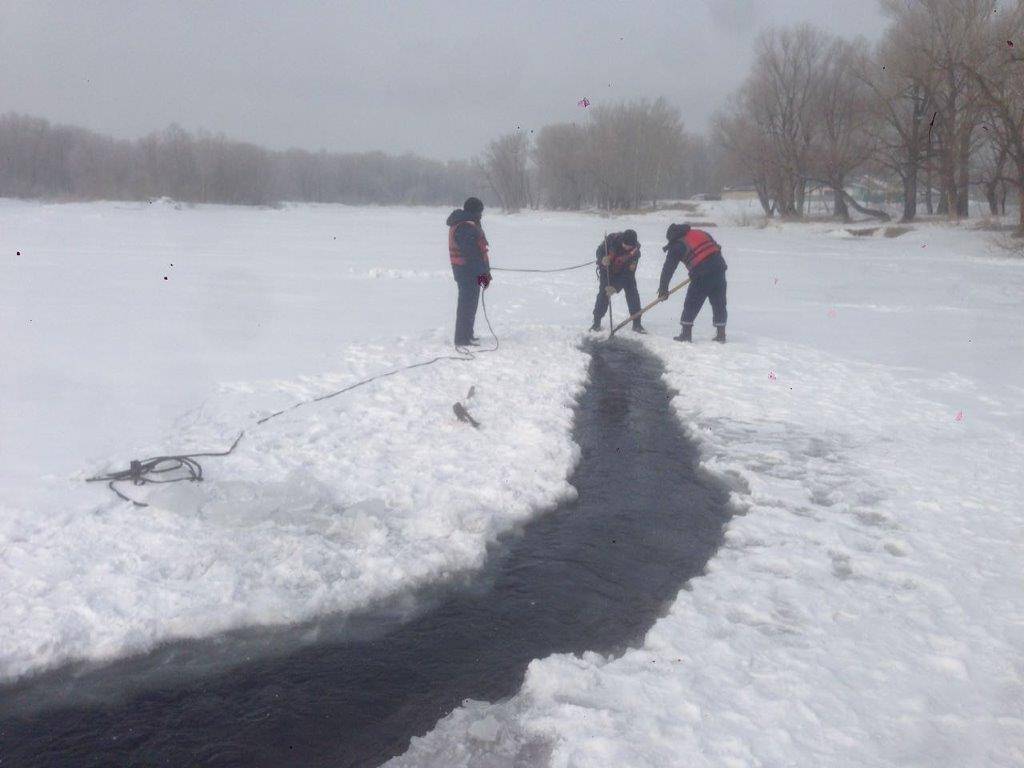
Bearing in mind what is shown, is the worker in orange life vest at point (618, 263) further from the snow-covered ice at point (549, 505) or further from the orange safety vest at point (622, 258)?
the snow-covered ice at point (549, 505)

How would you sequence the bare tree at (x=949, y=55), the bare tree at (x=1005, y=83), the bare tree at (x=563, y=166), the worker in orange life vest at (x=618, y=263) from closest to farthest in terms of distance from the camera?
1. the worker in orange life vest at (x=618, y=263)
2. the bare tree at (x=1005, y=83)
3. the bare tree at (x=949, y=55)
4. the bare tree at (x=563, y=166)

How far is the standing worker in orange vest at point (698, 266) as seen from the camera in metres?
10.0

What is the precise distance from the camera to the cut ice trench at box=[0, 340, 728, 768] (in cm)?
330

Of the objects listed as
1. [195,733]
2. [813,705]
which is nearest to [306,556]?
[195,733]

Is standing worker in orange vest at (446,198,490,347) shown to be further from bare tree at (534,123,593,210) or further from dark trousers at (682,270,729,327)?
bare tree at (534,123,593,210)

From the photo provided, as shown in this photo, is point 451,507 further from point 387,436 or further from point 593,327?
point 593,327

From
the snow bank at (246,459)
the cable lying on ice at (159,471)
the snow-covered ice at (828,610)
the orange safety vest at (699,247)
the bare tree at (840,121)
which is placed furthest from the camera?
the bare tree at (840,121)

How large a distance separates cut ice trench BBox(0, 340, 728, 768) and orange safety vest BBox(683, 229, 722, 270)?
523cm

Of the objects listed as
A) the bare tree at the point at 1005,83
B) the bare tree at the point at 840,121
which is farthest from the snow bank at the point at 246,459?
the bare tree at the point at 840,121

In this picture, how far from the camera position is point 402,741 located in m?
3.32

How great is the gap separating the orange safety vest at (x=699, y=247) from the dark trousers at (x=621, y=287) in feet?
3.20

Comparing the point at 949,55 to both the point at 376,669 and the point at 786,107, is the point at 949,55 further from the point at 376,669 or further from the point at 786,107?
the point at 376,669

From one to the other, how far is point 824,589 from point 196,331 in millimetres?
8372

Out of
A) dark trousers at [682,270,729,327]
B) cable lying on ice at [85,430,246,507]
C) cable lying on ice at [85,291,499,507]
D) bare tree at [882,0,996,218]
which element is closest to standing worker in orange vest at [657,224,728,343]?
dark trousers at [682,270,729,327]
